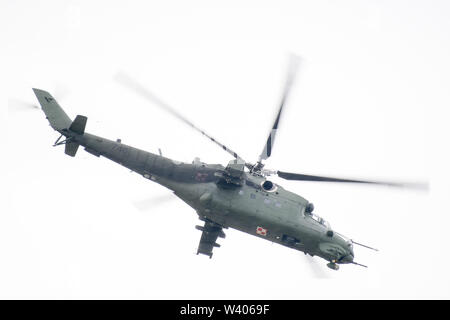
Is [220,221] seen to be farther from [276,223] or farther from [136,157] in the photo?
[136,157]

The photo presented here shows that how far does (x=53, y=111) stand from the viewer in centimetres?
1894

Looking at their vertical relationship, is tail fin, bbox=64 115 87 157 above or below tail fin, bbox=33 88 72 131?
below

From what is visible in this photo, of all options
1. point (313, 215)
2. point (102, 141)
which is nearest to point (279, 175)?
point (313, 215)

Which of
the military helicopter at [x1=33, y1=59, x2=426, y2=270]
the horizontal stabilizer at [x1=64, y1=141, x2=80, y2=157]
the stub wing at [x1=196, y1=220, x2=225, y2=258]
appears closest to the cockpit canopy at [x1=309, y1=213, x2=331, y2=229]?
the military helicopter at [x1=33, y1=59, x2=426, y2=270]

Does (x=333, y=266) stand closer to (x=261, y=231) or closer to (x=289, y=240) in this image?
(x=289, y=240)

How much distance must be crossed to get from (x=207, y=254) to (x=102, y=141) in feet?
21.9

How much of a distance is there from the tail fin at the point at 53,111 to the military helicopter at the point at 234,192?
0.13 feet

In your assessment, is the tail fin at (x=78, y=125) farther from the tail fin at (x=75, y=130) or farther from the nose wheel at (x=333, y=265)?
the nose wheel at (x=333, y=265)

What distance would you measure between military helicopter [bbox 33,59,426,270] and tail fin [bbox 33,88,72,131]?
39mm

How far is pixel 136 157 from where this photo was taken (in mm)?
18062

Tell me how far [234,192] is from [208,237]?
9.19 feet

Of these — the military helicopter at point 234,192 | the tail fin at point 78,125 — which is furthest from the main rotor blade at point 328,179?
the tail fin at point 78,125

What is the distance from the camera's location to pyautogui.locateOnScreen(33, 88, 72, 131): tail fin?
60.9 feet

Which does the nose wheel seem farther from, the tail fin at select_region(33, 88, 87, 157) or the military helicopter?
the tail fin at select_region(33, 88, 87, 157)
